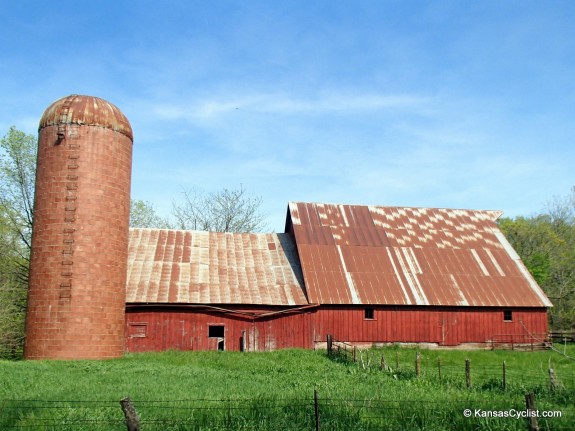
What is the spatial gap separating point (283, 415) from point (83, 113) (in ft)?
60.4

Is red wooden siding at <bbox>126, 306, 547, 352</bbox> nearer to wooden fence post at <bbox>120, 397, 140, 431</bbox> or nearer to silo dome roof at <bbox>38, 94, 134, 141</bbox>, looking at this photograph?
silo dome roof at <bbox>38, 94, 134, 141</bbox>

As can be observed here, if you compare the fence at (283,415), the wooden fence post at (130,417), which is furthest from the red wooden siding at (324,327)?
the wooden fence post at (130,417)

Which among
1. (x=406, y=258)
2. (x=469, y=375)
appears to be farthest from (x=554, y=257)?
(x=469, y=375)

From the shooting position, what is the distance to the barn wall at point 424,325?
97.5 ft

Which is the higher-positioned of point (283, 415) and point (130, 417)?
point (130, 417)

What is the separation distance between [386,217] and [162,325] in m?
15.5

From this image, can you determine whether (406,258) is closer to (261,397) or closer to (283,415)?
(261,397)

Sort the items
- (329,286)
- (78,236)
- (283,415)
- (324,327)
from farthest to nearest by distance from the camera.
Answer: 1. (329,286)
2. (324,327)
3. (78,236)
4. (283,415)

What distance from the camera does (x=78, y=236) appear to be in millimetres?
24125

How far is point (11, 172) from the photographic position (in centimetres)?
3641

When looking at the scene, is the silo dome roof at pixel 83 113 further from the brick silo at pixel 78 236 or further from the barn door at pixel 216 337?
the barn door at pixel 216 337

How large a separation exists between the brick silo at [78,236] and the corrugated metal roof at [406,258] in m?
10.1

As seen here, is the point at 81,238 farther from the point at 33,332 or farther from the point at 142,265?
the point at 142,265

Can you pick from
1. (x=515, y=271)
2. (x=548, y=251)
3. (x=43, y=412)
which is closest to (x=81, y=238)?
(x=43, y=412)
